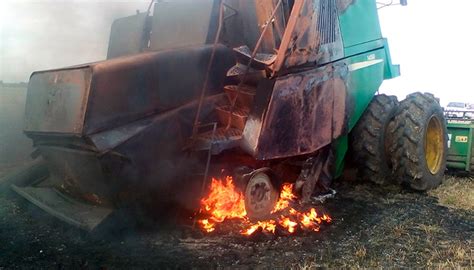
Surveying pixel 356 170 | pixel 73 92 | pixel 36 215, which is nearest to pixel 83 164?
pixel 73 92

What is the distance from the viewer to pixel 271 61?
411 cm

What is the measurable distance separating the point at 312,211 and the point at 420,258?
128 cm

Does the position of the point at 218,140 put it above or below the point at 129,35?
below

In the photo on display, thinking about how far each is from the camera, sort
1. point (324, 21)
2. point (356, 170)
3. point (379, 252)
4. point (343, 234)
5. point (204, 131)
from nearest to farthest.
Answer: point (379, 252) < point (343, 234) < point (204, 131) < point (324, 21) < point (356, 170)

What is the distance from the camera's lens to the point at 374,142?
543cm

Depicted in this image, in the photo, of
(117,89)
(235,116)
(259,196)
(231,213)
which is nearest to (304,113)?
(235,116)

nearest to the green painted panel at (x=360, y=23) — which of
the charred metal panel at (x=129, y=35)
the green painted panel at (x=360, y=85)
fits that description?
the green painted panel at (x=360, y=85)

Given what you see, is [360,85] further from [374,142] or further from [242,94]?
[242,94]

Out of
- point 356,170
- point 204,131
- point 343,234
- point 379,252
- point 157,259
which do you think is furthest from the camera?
point 356,170

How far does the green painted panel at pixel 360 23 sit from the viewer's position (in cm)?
522

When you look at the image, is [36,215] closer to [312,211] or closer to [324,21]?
[312,211]

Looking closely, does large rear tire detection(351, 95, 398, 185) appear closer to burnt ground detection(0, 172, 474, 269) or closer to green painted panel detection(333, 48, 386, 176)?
green painted panel detection(333, 48, 386, 176)

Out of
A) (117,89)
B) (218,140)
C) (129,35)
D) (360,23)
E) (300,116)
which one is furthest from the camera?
(360,23)

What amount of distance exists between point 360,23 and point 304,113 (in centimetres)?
187
